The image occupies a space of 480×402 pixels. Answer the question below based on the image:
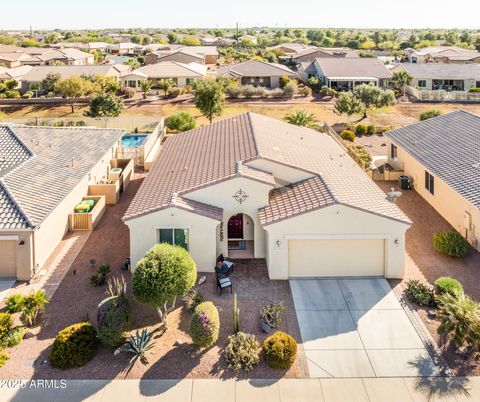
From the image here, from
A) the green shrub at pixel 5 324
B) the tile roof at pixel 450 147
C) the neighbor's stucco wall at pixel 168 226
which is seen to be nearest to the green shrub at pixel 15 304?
the green shrub at pixel 5 324

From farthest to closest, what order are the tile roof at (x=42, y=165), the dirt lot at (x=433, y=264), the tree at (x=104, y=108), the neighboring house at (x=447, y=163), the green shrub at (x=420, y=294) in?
the tree at (x=104, y=108), the neighboring house at (x=447, y=163), the tile roof at (x=42, y=165), the green shrub at (x=420, y=294), the dirt lot at (x=433, y=264)

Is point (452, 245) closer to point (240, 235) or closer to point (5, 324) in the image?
point (240, 235)

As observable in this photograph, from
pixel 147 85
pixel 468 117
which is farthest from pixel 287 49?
pixel 468 117

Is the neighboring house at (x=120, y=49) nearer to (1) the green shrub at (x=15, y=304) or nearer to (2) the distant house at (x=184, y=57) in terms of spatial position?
(2) the distant house at (x=184, y=57)

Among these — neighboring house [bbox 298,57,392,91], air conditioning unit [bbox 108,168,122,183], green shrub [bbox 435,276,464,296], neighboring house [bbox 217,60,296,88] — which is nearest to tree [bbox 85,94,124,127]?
air conditioning unit [bbox 108,168,122,183]

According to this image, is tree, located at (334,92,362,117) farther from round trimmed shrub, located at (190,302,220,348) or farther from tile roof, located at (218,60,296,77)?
round trimmed shrub, located at (190,302,220,348)

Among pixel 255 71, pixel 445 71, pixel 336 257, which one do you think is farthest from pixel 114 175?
pixel 445 71
